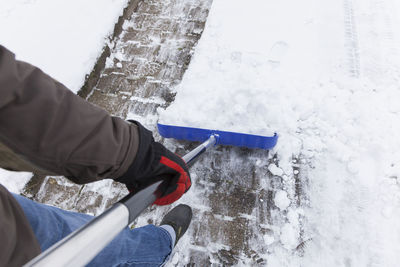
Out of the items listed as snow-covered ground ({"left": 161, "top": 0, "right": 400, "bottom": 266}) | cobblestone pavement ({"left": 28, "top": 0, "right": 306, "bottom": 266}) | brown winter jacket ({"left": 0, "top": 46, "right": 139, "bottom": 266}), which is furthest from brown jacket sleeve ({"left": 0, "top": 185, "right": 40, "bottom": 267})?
snow-covered ground ({"left": 161, "top": 0, "right": 400, "bottom": 266})

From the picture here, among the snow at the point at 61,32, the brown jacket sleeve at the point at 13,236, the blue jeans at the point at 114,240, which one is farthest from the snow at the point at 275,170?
the snow at the point at 61,32

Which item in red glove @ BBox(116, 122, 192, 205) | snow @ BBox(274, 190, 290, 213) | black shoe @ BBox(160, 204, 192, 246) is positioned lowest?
snow @ BBox(274, 190, 290, 213)

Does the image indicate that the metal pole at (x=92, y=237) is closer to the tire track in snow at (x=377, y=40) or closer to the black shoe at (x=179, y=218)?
the black shoe at (x=179, y=218)

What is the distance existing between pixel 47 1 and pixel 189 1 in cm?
155

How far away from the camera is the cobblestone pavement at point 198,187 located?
1751mm

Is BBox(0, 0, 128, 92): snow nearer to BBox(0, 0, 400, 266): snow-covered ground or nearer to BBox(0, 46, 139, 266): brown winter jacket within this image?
BBox(0, 0, 400, 266): snow-covered ground

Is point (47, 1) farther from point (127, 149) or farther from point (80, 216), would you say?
point (127, 149)

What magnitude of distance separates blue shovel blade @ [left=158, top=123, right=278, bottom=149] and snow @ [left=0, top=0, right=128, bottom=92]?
1.01 metres

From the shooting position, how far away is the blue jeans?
3.66 feet

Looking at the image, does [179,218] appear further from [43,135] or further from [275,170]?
[43,135]

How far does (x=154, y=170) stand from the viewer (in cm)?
Result: 113

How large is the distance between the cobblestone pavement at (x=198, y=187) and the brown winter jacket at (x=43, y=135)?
104cm

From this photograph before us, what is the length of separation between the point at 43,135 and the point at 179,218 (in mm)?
1117

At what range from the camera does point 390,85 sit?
7.36 feet
